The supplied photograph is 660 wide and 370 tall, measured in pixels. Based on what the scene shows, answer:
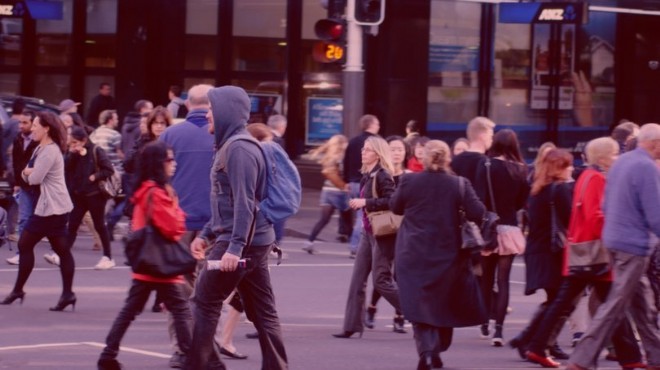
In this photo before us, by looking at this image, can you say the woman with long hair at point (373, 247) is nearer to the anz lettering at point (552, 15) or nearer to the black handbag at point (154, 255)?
the black handbag at point (154, 255)

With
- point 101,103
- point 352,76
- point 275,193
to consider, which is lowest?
point 275,193

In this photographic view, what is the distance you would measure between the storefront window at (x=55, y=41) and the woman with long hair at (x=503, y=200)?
1782cm

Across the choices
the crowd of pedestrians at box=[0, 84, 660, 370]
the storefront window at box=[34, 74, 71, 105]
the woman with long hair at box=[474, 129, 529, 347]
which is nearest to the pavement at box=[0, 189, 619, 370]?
the crowd of pedestrians at box=[0, 84, 660, 370]

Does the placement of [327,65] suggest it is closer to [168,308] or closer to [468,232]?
[468,232]

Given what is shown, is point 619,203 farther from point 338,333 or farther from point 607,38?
point 607,38

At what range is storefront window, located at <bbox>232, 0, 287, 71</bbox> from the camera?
1094 inches

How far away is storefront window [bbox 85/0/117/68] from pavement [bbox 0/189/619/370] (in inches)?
456

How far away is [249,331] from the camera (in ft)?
41.1

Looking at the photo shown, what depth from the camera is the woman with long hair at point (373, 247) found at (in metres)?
12.0

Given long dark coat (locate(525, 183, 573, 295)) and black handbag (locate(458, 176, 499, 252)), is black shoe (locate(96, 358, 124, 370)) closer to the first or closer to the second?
black handbag (locate(458, 176, 499, 252))

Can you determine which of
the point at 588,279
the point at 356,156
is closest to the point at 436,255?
the point at 588,279

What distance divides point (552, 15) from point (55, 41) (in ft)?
32.7

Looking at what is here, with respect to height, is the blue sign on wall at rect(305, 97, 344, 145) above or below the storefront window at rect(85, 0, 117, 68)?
below

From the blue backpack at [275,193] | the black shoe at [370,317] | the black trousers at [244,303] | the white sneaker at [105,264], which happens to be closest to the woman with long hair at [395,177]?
the black shoe at [370,317]
